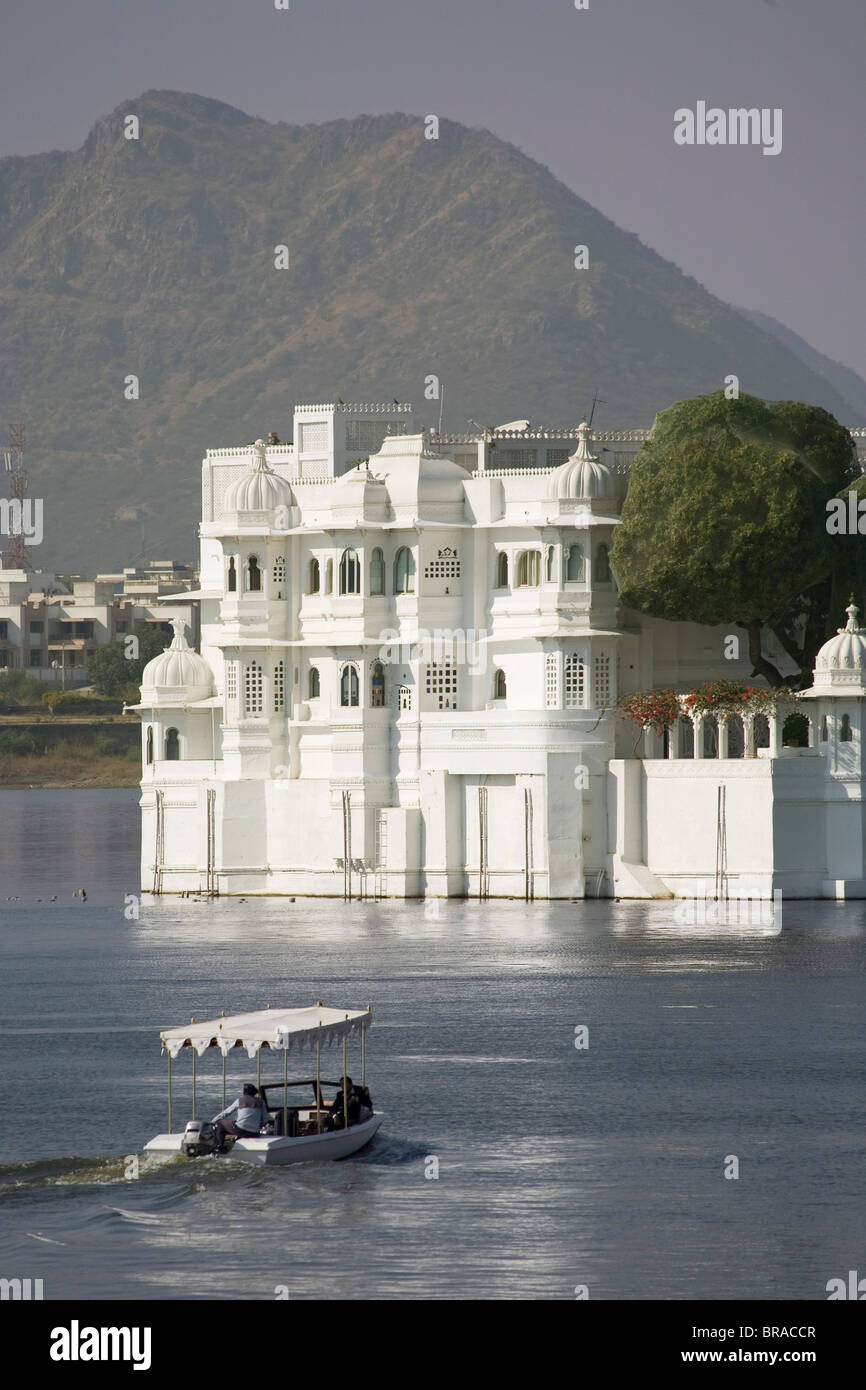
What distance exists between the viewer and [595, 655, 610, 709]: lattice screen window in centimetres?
8888

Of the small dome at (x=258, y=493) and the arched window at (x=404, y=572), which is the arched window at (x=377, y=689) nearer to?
the arched window at (x=404, y=572)

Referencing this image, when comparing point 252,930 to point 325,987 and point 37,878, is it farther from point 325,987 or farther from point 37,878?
point 37,878

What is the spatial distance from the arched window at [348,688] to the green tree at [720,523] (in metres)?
9.65

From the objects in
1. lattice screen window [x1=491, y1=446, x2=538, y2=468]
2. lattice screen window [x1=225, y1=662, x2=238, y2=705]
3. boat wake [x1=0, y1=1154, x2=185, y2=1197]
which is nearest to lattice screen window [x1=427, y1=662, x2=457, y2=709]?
lattice screen window [x1=225, y1=662, x2=238, y2=705]

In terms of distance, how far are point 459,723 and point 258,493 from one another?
11514 millimetres

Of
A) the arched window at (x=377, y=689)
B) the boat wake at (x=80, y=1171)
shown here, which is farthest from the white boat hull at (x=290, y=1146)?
the arched window at (x=377, y=689)

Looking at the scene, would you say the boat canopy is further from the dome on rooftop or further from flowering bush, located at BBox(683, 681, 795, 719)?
the dome on rooftop

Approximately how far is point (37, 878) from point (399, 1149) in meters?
67.9

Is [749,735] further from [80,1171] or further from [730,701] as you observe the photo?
[80,1171]

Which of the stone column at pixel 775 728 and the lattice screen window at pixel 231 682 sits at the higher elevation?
the lattice screen window at pixel 231 682

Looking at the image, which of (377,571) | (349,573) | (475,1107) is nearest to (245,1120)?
(475,1107)

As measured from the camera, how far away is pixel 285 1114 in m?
48.7

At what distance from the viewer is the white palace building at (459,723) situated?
3366 inches

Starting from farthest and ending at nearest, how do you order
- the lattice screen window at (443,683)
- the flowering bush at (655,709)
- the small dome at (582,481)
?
the lattice screen window at (443,683) < the small dome at (582,481) < the flowering bush at (655,709)
